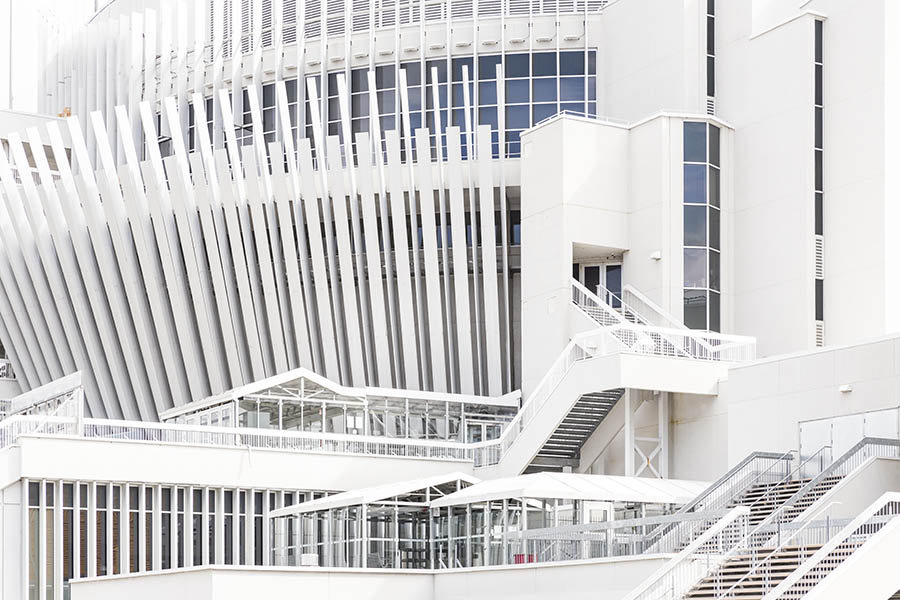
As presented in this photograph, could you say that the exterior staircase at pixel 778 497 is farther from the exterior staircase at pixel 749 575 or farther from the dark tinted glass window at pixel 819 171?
the dark tinted glass window at pixel 819 171

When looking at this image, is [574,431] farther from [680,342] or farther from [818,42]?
[818,42]

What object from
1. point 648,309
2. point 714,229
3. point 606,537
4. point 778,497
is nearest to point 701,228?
point 714,229

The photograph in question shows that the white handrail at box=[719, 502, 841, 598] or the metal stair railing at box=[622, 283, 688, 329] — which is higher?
the metal stair railing at box=[622, 283, 688, 329]

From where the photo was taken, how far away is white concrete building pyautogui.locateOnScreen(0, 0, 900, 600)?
115 feet

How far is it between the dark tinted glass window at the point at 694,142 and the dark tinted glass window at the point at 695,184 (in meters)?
0.28

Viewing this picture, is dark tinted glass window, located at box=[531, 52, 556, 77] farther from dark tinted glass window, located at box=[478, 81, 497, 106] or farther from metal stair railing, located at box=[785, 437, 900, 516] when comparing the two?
metal stair railing, located at box=[785, 437, 900, 516]

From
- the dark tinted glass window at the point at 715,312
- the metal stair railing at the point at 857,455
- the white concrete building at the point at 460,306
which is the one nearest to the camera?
the metal stair railing at the point at 857,455

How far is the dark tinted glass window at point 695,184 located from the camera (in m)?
46.4

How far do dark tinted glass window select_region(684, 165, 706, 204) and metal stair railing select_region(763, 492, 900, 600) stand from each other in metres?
20.2

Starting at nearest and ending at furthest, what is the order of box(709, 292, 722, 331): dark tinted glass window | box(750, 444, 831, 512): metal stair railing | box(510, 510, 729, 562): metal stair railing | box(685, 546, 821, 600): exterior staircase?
box(685, 546, 821, 600): exterior staircase, box(510, 510, 729, 562): metal stair railing, box(750, 444, 831, 512): metal stair railing, box(709, 292, 722, 331): dark tinted glass window

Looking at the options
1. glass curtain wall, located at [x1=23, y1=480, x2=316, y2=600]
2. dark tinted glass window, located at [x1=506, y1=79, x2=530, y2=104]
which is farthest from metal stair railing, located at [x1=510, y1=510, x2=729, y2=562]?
dark tinted glass window, located at [x1=506, y1=79, x2=530, y2=104]

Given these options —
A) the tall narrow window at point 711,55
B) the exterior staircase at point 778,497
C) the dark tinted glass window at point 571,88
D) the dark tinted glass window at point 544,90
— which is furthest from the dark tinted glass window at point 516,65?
the exterior staircase at point 778,497

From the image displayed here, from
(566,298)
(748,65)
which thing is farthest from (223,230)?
(748,65)

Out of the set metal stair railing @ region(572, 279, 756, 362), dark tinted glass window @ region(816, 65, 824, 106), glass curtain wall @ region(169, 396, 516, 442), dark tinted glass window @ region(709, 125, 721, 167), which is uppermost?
dark tinted glass window @ region(816, 65, 824, 106)
